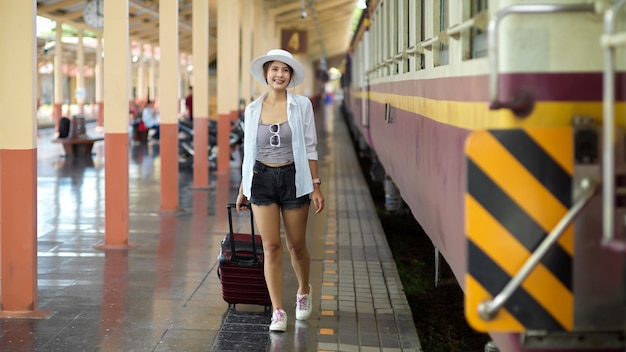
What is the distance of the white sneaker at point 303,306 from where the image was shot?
20.2ft

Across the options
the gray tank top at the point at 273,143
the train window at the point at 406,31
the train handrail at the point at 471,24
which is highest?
the train window at the point at 406,31

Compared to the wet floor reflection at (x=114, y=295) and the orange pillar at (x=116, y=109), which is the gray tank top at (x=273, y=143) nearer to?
the wet floor reflection at (x=114, y=295)

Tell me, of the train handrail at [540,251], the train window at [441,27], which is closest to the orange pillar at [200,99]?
the train window at [441,27]

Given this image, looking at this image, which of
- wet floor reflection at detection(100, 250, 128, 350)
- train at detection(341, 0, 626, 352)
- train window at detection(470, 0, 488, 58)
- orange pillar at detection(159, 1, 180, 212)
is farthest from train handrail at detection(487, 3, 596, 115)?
orange pillar at detection(159, 1, 180, 212)

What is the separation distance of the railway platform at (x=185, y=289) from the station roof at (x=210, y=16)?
10946mm

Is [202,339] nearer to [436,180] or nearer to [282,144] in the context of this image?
[282,144]

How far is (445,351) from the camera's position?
6.29m

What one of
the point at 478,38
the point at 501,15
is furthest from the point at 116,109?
the point at 501,15

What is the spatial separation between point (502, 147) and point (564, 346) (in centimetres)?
68

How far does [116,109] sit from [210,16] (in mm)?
21143

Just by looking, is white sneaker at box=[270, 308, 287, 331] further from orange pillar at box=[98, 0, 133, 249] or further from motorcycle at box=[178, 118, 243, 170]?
motorcycle at box=[178, 118, 243, 170]

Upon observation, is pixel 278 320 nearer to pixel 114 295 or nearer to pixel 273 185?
pixel 273 185

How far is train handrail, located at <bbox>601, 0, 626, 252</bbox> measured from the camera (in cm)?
261

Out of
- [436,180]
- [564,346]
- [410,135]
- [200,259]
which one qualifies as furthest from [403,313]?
[564,346]
